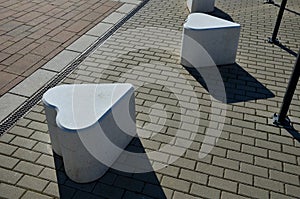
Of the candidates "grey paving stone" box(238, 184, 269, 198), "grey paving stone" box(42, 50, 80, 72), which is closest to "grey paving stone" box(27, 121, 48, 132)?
"grey paving stone" box(42, 50, 80, 72)

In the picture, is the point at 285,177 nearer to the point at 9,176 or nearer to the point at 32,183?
the point at 32,183

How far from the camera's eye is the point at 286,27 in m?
7.96

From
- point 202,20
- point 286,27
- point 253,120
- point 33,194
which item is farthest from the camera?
point 286,27

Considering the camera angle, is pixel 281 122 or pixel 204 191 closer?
pixel 204 191

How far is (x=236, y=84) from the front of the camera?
5.48 m

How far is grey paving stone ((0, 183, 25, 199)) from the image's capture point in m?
3.39

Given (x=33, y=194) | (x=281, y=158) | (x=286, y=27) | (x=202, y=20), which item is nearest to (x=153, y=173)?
(x=33, y=194)

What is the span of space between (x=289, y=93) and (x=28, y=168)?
350cm

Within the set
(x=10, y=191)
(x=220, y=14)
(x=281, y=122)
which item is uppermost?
(x=220, y=14)

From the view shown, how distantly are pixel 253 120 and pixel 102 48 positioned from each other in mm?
3330

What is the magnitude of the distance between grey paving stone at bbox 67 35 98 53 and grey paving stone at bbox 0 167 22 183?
3.14m

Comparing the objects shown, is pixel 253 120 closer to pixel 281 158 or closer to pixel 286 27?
pixel 281 158

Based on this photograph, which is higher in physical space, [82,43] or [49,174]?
[82,43]

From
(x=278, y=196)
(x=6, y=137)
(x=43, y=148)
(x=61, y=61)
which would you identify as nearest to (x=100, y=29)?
(x=61, y=61)
